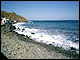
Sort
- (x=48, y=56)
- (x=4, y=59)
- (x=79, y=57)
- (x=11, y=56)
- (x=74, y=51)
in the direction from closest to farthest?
(x=4, y=59) → (x=11, y=56) → (x=48, y=56) → (x=79, y=57) → (x=74, y=51)

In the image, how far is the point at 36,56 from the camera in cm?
799

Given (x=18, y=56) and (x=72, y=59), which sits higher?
(x=18, y=56)

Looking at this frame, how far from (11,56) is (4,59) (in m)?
0.70

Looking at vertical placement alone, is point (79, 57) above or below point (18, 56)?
below

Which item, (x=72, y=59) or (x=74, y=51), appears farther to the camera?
(x=74, y=51)

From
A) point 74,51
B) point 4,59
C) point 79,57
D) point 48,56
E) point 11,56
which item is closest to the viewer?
point 4,59

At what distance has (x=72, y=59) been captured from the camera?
8406 millimetres

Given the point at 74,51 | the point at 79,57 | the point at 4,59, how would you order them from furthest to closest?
1. the point at 74,51
2. the point at 79,57
3. the point at 4,59

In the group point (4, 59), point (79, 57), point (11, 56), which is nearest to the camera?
point (4, 59)

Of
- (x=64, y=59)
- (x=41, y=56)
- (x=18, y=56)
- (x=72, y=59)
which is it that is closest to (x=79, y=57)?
(x=72, y=59)

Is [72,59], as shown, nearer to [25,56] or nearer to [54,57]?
[54,57]

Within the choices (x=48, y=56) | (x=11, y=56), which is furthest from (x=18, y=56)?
(x=48, y=56)

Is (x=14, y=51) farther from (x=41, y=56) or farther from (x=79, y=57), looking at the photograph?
(x=79, y=57)

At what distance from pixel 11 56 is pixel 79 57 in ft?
19.3
